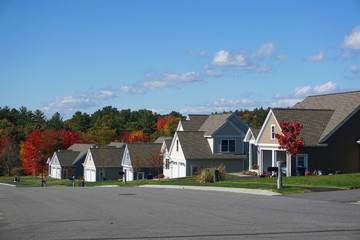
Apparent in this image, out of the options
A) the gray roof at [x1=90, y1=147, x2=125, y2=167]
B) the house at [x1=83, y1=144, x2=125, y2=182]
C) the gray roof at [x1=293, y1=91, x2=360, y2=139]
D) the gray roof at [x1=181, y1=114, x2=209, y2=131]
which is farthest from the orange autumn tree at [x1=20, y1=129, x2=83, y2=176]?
the gray roof at [x1=293, y1=91, x2=360, y2=139]

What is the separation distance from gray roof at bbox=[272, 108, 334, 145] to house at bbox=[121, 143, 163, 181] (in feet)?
80.4

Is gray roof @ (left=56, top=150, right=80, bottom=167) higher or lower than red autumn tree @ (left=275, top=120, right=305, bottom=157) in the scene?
lower

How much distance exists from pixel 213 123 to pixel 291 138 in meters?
21.7

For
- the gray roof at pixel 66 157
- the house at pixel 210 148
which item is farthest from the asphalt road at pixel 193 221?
the gray roof at pixel 66 157

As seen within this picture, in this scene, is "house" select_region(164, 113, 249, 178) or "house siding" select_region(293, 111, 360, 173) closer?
"house siding" select_region(293, 111, 360, 173)

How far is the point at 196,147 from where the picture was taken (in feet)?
181

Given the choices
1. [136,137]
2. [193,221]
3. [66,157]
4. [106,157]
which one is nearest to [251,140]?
[106,157]

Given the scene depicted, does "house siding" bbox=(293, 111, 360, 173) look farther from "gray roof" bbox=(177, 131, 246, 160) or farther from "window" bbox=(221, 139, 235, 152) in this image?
"window" bbox=(221, 139, 235, 152)

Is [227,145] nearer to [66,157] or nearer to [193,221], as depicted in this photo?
[66,157]

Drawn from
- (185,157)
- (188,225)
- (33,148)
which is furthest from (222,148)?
(33,148)

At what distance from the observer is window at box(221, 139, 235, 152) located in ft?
185

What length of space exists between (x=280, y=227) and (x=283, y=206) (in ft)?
18.2

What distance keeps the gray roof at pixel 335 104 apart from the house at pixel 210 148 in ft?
34.0

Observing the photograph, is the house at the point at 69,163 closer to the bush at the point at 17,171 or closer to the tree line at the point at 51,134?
the tree line at the point at 51,134
